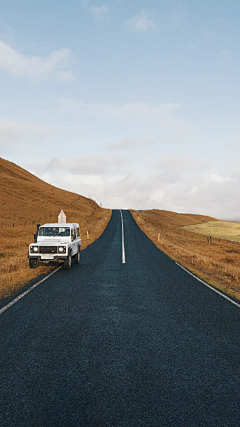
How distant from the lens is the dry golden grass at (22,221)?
39.3 ft

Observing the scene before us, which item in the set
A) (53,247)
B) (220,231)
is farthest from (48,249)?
(220,231)

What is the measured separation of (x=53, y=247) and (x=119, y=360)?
874 cm

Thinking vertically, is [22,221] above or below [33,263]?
above

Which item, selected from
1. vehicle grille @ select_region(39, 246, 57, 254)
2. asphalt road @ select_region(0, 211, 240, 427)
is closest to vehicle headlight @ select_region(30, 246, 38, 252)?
vehicle grille @ select_region(39, 246, 57, 254)

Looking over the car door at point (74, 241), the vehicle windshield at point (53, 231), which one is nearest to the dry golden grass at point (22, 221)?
the car door at point (74, 241)

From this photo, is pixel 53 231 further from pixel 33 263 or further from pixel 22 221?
pixel 22 221

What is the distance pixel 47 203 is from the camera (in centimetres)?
6438

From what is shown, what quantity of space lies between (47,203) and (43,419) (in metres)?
63.5

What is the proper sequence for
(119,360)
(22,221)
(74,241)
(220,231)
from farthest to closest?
1. (220,231)
2. (22,221)
3. (74,241)
4. (119,360)

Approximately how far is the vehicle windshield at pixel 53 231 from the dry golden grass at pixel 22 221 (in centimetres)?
176

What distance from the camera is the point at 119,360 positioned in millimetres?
4574

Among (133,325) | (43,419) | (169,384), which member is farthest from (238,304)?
(43,419)

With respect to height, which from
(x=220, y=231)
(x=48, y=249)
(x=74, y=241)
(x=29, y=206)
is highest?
(x=29, y=206)

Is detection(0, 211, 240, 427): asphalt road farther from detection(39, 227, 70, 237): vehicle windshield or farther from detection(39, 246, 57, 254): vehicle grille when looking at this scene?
detection(39, 227, 70, 237): vehicle windshield
